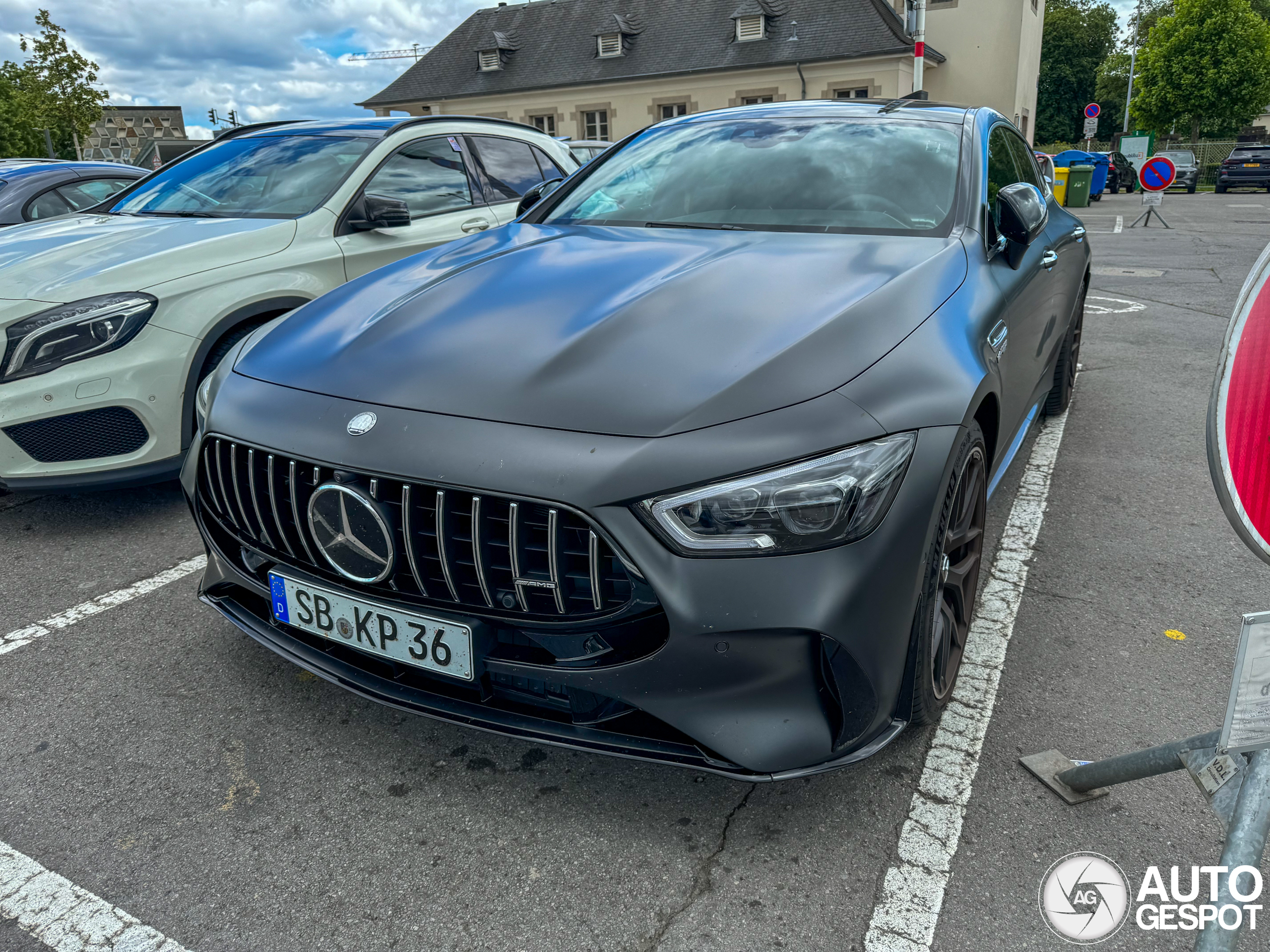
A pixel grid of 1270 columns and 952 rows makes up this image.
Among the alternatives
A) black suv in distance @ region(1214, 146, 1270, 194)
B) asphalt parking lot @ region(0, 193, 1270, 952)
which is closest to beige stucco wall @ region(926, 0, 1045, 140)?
black suv in distance @ region(1214, 146, 1270, 194)

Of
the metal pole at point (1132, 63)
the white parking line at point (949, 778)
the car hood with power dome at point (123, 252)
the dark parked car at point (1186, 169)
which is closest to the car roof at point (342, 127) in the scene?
the car hood with power dome at point (123, 252)

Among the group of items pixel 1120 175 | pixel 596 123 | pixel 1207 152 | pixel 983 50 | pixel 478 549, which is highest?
pixel 983 50

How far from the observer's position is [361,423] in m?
1.93

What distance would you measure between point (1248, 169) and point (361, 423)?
3602cm

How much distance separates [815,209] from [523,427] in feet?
4.90

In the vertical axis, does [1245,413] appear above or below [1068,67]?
below

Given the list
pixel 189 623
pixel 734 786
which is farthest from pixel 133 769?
pixel 734 786

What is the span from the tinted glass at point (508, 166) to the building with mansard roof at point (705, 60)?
27171 millimetres

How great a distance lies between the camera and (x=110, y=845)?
195 cm

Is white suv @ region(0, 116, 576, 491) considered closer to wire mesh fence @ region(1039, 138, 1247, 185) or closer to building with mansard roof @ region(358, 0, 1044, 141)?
building with mansard roof @ region(358, 0, 1044, 141)

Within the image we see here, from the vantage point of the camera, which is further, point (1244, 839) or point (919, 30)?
point (919, 30)

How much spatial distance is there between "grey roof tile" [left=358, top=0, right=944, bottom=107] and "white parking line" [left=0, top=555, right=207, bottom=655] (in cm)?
3217

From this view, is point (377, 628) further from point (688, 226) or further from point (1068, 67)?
point (1068, 67)

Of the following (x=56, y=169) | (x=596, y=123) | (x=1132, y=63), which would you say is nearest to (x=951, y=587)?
(x=56, y=169)
